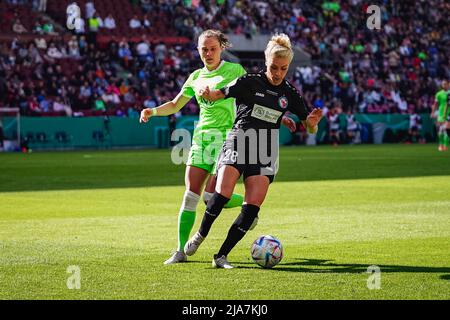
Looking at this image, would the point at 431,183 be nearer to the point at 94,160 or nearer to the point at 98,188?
the point at 98,188

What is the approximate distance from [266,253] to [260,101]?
156 cm

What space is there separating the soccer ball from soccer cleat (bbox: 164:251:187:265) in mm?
824

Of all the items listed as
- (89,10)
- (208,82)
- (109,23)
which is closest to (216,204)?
(208,82)

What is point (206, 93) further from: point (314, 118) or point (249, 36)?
point (249, 36)

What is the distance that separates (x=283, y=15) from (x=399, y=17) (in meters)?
8.28

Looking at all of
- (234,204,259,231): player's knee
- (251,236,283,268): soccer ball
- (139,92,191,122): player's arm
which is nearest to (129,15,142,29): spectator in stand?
(139,92,191,122): player's arm

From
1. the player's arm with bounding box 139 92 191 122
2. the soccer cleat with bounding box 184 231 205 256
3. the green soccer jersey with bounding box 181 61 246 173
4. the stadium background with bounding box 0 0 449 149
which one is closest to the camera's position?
the soccer cleat with bounding box 184 231 205 256

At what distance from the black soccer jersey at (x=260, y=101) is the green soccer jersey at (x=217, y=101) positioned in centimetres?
75

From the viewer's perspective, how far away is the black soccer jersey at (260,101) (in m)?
10.4

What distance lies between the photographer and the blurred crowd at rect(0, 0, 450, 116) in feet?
133

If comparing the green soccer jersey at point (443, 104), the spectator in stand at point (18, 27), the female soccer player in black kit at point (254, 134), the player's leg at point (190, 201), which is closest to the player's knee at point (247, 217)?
the female soccer player in black kit at point (254, 134)

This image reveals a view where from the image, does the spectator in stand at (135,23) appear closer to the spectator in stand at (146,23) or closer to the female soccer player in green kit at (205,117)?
the spectator in stand at (146,23)

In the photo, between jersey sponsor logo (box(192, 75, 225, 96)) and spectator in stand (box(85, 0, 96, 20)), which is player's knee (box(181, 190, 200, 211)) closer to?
jersey sponsor logo (box(192, 75, 225, 96))
